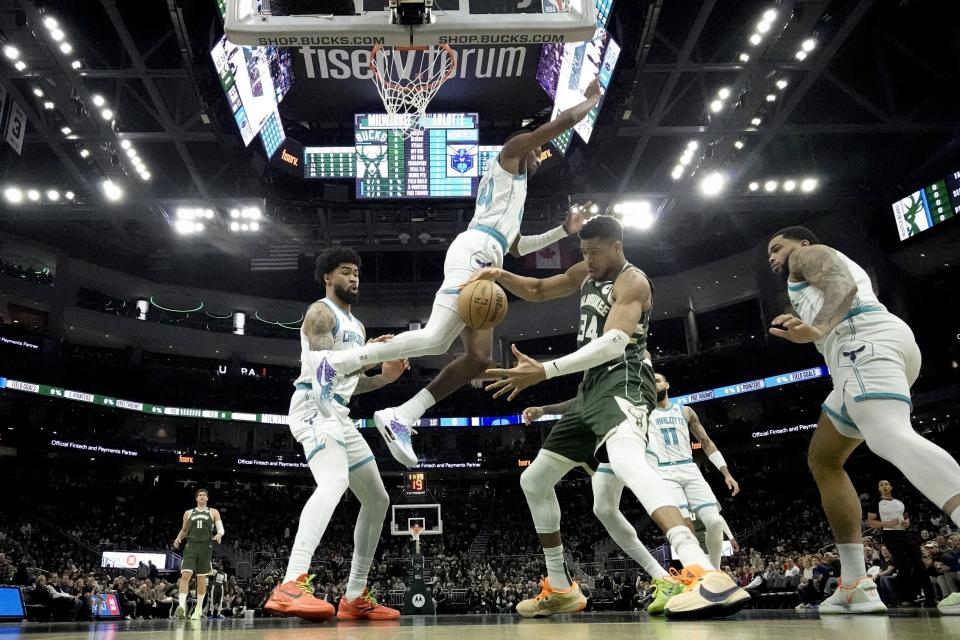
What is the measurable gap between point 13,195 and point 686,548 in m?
17.7

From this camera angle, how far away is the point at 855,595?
406 cm

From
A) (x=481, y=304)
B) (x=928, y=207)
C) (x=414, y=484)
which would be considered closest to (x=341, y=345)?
(x=481, y=304)

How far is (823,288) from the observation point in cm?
392

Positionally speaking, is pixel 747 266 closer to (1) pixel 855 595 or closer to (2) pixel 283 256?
(2) pixel 283 256

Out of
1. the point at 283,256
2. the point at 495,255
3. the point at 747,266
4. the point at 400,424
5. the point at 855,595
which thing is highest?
the point at 747,266

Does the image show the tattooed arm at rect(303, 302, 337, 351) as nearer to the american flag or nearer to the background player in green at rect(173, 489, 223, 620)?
the background player in green at rect(173, 489, 223, 620)

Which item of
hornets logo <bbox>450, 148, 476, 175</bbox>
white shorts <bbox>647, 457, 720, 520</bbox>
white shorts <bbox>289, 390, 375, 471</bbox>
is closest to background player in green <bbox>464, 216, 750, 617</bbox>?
white shorts <bbox>289, 390, 375, 471</bbox>

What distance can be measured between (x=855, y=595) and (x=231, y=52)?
11.9 metres

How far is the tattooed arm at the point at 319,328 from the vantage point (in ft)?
14.9

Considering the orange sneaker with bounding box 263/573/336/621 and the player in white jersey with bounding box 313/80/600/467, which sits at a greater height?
the player in white jersey with bounding box 313/80/600/467

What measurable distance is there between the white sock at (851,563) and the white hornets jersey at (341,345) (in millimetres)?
3274

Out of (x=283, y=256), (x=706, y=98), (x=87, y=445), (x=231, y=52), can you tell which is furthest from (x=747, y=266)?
(x=87, y=445)

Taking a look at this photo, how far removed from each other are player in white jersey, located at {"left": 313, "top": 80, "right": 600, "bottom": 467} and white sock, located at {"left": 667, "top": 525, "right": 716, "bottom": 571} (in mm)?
1815

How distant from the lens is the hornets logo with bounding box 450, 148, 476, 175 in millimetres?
14169
